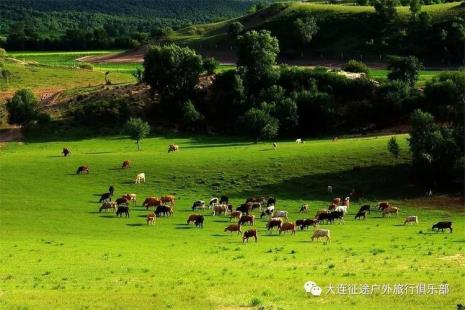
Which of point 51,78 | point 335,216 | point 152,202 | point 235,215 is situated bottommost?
point 335,216

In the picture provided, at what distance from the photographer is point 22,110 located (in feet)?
307

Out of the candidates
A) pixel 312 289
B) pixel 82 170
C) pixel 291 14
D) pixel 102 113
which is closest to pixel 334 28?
pixel 291 14

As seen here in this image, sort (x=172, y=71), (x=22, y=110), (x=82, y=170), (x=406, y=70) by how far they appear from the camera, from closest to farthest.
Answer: (x=82, y=170)
(x=22, y=110)
(x=406, y=70)
(x=172, y=71)

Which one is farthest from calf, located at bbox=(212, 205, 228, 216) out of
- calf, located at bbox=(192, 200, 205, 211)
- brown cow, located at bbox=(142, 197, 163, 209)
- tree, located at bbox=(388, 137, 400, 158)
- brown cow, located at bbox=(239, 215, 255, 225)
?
tree, located at bbox=(388, 137, 400, 158)

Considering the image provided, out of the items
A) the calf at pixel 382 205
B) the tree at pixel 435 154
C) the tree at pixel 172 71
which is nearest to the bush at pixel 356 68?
the tree at pixel 172 71

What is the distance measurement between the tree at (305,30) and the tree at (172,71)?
4380 cm

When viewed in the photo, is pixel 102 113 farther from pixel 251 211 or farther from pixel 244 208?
pixel 244 208

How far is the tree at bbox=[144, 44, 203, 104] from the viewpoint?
99438 mm

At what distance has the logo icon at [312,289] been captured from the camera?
26.5m

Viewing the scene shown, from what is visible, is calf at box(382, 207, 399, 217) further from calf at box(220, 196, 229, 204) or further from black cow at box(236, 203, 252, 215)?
calf at box(220, 196, 229, 204)

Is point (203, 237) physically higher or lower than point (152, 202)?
higher

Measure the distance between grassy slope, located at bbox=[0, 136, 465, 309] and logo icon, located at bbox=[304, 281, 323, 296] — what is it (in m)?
0.41

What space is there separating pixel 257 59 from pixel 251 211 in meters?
50.9

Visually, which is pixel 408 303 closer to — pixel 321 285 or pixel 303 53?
pixel 321 285
